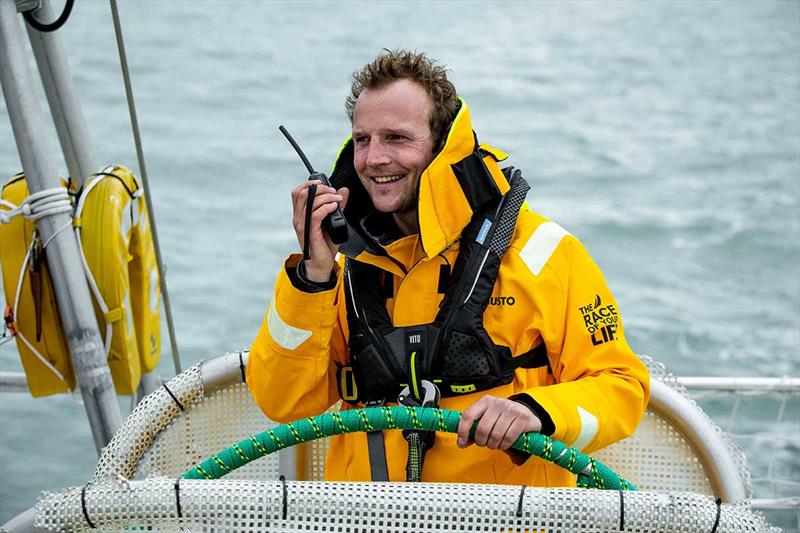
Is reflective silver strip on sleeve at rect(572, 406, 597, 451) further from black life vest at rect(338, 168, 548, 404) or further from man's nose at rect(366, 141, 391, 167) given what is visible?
man's nose at rect(366, 141, 391, 167)

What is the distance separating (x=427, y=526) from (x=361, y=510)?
0.35 feet

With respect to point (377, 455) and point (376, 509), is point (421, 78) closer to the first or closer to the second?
point (377, 455)

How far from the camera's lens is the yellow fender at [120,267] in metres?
3.54

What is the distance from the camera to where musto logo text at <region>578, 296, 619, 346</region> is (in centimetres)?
235

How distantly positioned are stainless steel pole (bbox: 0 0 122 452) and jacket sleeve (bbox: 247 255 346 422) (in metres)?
1.06

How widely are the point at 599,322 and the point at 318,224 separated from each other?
0.61 m

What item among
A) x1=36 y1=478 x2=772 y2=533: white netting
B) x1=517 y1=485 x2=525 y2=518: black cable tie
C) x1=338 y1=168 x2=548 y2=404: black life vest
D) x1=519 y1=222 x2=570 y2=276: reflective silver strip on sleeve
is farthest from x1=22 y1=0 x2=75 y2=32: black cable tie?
x1=517 y1=485 x2=525 y2=518: black cable tie

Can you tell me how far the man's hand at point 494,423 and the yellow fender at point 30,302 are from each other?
185cm

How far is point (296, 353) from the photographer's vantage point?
2404 millimetres

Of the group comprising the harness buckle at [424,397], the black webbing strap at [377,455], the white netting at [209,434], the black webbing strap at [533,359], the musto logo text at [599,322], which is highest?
the musto logo text at [599,322]

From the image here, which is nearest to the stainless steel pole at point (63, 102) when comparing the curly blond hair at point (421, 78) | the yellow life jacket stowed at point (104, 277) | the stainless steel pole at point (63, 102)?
the stainless steel pole at point (63, 102)

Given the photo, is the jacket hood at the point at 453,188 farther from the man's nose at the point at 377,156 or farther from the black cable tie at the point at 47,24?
the black cable tie at the point at 47,24

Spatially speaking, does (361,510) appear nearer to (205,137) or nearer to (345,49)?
(205,137)

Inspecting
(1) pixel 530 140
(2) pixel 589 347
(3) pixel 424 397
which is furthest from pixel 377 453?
(1) pixel 530 140
